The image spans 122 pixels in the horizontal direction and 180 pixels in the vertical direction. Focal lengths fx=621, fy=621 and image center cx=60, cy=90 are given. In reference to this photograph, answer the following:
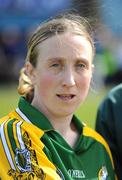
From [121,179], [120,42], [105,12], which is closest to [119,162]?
[121,179]

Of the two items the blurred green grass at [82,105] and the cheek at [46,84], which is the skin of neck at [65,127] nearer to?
the cheek at [46,84]

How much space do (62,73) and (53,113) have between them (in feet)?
0.69

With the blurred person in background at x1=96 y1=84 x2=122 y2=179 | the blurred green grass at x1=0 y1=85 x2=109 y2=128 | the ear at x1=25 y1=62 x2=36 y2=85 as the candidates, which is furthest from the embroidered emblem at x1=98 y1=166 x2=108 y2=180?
the blurred green grass at x1=0 y1=85 x2=109 y2=128

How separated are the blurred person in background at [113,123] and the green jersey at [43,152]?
0.22 metres

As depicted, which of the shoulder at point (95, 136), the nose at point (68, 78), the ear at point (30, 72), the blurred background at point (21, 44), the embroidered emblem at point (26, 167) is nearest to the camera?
the embroidered emblem at point (26, 167)

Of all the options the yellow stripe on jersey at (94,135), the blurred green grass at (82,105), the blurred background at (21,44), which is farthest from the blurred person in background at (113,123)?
the blurred background at (21,44)

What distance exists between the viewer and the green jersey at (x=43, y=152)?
2.62m

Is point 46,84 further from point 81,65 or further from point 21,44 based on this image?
point 21,44

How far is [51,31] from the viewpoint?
2.80 meters

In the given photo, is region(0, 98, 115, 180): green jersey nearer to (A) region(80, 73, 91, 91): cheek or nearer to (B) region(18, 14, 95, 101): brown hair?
(B) region(18, 14, 95, 101): brown hair

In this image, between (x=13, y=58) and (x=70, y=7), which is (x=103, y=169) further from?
(x=13, y=58)

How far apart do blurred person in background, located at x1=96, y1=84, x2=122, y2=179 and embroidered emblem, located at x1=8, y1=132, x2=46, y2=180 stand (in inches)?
26.6

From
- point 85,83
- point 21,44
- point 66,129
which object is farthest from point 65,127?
point 21,44

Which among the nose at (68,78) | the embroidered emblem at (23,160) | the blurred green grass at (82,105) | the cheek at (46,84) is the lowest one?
the embroidered emblem at (23,160)
